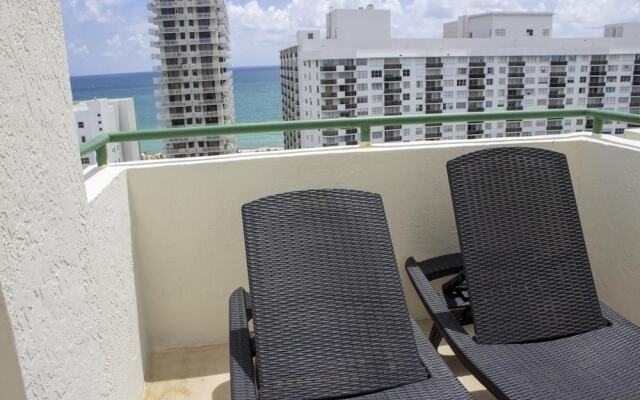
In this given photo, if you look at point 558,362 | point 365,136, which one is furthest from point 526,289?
point 365,136

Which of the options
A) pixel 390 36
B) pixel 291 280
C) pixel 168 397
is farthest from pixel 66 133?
pixel 390 36

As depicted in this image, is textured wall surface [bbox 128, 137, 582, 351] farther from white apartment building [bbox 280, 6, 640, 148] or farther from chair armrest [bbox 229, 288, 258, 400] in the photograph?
white apartment building [bbox 280, 6, 640, 148]

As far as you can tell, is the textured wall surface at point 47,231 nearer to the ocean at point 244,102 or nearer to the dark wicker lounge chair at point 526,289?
the dark wicker lounge chair at point 526,289

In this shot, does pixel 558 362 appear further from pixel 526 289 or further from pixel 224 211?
pixel 224 211

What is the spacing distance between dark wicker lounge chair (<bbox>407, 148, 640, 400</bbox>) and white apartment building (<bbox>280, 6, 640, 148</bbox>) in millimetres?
34533

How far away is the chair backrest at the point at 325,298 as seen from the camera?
202 centimetres

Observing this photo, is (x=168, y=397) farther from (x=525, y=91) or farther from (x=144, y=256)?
A: (x=525, y=91)

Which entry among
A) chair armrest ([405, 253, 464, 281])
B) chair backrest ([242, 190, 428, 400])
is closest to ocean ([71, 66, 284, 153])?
chair armrest ([405, 253, 464, 281])

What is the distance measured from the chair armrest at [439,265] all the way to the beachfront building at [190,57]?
44239mm

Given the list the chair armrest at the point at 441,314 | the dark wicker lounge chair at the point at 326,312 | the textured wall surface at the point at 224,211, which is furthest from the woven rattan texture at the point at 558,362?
the textured wall surface at the point at 224,211

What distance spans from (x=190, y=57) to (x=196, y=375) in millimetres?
49845

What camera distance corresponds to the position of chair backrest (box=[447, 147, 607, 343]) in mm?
2414

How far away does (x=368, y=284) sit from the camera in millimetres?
2258

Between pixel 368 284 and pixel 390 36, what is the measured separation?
4281 cm
